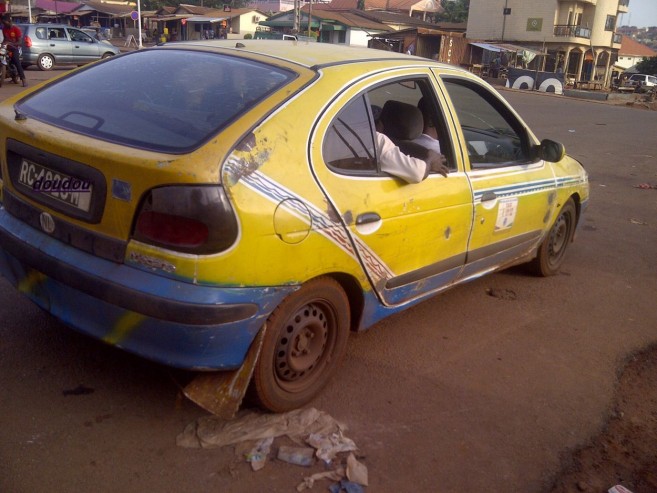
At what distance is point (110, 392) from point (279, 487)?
1.05 meters

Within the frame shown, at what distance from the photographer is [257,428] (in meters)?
2.97

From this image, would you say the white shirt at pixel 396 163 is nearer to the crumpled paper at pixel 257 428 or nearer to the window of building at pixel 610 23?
the crumpled paper at pixel 257 428

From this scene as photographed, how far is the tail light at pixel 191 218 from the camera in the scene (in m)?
2.52

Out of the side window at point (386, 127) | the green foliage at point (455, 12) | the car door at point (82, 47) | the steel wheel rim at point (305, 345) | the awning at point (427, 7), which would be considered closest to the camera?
the steel wheel rim at point (305, 345)

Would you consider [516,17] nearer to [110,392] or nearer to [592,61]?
[592,61]

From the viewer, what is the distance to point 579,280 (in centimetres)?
552

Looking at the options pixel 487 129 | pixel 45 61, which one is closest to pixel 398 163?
pixel 487 129

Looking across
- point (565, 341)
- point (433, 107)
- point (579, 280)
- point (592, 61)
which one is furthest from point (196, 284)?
point (592, 61)

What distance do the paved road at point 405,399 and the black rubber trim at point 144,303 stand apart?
64 centimetres

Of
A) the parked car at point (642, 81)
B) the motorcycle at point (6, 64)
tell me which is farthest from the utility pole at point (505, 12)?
the motorcycle at point (6, 64)

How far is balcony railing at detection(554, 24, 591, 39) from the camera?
177 feet

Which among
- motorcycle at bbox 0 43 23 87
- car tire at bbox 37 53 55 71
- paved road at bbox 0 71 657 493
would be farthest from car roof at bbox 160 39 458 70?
Answer: car tire at bbox 37 53 55 71

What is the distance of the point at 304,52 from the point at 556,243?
9.85 ft

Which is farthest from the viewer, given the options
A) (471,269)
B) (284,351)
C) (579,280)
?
(579,280)
